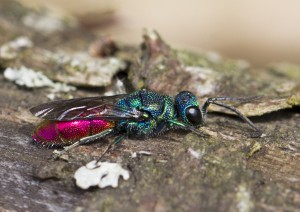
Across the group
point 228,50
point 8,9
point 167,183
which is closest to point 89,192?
point 167,183

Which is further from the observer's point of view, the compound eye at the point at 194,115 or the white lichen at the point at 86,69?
the white lichen at the point at 86,69

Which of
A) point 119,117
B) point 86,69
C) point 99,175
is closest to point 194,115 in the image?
point 119,117

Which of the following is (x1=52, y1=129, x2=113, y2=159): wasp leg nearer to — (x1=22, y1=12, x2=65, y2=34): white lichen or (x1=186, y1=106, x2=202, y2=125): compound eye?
(x1=186, y1=106, x2=202, y2=125): compound eye

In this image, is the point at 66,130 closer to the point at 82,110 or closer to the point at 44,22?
the point at 82,110

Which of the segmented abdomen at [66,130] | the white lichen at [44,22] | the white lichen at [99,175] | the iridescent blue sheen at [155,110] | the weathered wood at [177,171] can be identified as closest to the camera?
the weathered wood at [177,171]

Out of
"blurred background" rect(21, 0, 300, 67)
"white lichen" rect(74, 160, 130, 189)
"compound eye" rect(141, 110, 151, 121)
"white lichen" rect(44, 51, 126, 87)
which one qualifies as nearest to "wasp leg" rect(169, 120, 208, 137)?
"compound eye" rect(141, 110, 151, 121)

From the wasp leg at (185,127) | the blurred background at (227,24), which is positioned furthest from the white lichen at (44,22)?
the wasp leg at (185,127)

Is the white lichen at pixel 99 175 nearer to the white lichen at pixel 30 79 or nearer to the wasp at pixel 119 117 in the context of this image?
the wasp at pixel 119 117
